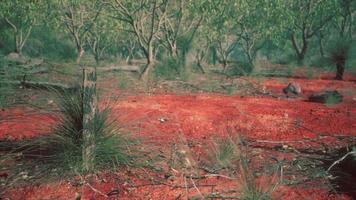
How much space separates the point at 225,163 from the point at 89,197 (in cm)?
191

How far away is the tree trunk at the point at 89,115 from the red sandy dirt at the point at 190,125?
1.05 ft

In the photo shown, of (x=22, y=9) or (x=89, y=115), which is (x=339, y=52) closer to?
(x=89, y=115)

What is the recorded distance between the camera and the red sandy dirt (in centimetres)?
415

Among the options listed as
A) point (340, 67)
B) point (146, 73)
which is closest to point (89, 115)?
point (146, 73)

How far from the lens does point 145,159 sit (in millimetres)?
5039

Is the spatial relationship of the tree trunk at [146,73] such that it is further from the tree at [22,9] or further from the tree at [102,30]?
the tree at [22,9]

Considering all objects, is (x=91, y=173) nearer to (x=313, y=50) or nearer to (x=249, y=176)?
(x=249, y=176)

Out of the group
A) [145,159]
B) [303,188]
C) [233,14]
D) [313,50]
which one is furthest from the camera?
[313,50]

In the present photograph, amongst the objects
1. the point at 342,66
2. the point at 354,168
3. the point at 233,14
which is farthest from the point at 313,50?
the point at 354,168

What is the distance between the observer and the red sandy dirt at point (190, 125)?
4.15 meters

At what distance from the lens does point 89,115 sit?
15.2 feet

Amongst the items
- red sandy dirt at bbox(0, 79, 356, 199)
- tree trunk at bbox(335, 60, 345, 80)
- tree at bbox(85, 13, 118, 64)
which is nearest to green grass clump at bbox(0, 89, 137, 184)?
red sandy dirt at bbox(0, 79, 356, 199)

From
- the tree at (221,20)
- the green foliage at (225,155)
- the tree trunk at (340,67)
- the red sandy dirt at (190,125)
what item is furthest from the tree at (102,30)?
the green foliage at (225,155)

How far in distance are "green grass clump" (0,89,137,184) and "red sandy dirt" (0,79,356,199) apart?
21cm
